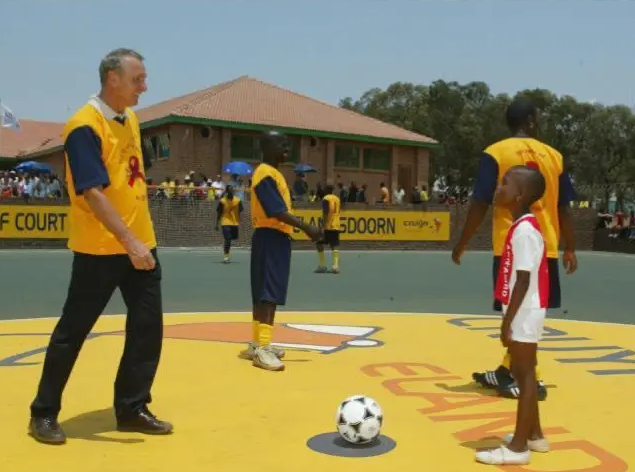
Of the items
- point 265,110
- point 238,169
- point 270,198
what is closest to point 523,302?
point 270,198

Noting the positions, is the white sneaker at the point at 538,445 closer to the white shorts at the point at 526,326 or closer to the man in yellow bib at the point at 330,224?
the white shorts at the point at 526,326

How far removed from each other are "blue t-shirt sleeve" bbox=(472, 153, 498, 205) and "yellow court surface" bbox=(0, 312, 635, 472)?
143cm

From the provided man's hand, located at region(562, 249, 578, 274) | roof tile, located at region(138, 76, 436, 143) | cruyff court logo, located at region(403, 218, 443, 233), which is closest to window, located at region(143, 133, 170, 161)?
roof tile, located at region(138, 76, 436, 143)

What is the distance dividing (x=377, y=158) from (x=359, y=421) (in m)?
39.7

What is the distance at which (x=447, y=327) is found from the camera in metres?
8.65

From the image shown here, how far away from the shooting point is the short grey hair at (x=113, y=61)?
164 inches

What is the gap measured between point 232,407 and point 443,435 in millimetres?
1416

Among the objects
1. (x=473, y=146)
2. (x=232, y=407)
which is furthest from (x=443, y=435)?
(x=473, y=146)

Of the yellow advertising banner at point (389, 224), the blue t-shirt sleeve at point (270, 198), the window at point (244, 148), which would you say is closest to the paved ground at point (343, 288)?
the blue t-shirt sleeve at point (270, 198)

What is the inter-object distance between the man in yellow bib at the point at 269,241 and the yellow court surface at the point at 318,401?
13.9 inches

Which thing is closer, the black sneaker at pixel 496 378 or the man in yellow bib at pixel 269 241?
the black sneaker at pixel 496 378

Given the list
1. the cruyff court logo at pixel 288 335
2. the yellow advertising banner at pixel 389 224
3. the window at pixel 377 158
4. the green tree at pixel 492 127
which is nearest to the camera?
the cruyff court logo at pixel 288 335

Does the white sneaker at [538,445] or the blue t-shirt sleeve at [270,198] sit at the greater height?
the blue t-shirt sleeve at [270,198]

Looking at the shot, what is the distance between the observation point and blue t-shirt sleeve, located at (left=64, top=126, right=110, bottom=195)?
3.90 m
